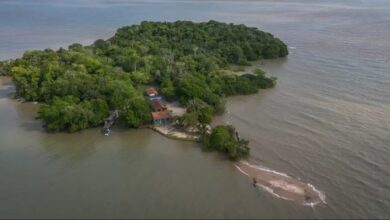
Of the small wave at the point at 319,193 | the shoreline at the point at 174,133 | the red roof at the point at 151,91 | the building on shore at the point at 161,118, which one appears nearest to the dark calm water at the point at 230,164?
the small wave at the point at 319,193

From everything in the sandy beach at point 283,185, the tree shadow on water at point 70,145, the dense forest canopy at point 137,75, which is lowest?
the sandy beach at point 283,185

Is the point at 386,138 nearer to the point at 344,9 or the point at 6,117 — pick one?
the point at 6,117

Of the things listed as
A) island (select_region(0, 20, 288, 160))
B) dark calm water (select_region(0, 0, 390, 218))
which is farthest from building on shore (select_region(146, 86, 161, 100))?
dark calm water (select_region(0, 0, 390, 218))

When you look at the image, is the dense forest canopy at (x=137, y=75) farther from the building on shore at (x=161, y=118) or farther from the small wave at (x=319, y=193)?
the small wave at (x=319, y=193)

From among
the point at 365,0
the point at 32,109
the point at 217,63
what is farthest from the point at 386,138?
the point at 365,0

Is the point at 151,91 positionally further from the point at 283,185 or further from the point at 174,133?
the point at 283,185

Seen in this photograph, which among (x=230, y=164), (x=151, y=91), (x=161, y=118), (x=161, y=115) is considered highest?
(x=151, y=91)

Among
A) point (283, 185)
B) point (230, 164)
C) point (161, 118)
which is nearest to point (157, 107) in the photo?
point (161, 118)
